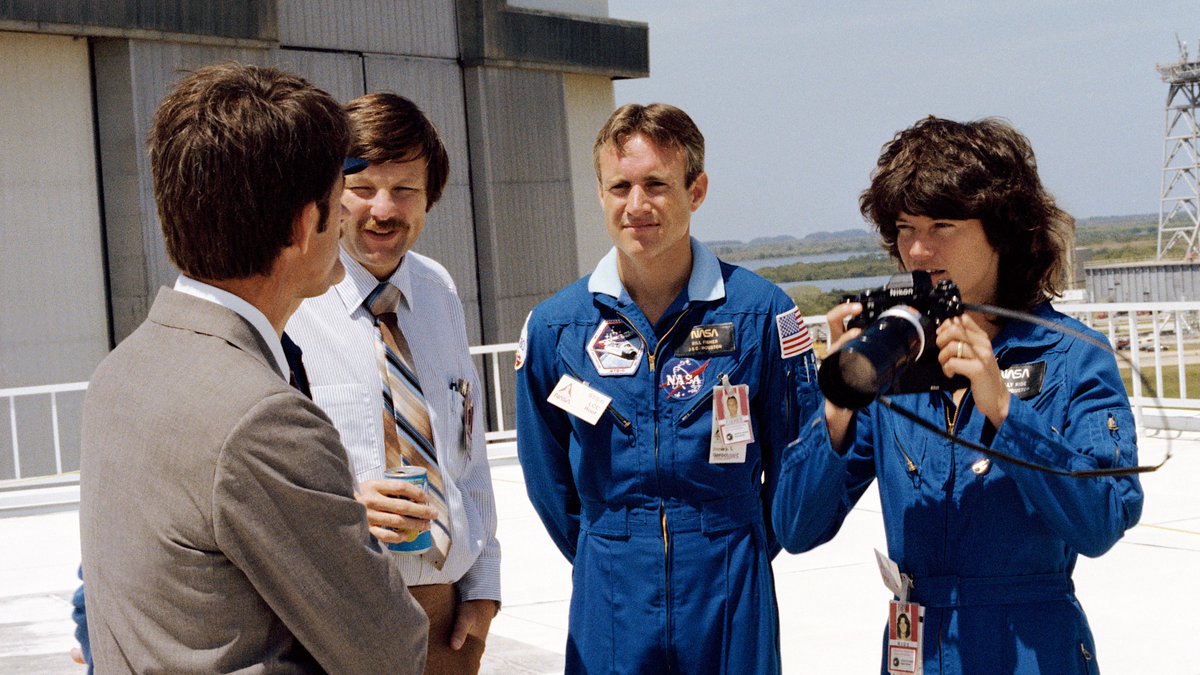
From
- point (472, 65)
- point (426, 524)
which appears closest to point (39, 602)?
point (426, 524)

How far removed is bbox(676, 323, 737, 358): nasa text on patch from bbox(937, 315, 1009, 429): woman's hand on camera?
0.79 meters

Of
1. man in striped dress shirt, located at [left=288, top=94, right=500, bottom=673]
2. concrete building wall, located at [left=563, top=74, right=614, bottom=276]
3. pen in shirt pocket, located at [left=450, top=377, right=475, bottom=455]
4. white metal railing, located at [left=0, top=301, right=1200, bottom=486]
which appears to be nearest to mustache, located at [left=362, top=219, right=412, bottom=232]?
man in striped dress shirt, located at [left=288, top=94, right=500, bottom=673]

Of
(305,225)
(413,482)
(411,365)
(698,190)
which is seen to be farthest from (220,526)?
(698,190)

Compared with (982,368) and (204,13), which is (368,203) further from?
(204,13)

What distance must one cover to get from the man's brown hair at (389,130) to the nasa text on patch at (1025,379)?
4.82 ft

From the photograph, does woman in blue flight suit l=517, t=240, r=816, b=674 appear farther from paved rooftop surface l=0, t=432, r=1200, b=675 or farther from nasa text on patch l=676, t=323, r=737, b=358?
paved rooftop surface l=0, t=432, r=1200, b=675

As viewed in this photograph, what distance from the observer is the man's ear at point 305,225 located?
5.92ft

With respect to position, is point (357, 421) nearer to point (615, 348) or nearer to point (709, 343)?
point (615, 348)

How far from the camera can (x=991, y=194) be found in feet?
8.56

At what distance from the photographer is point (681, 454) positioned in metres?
3.02

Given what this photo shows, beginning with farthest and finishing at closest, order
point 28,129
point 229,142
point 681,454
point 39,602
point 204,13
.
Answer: point 204,13 < point 28,129 < point 39,602 < point 681,454 < point 229,142

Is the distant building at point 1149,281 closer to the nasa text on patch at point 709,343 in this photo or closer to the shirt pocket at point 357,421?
the nasa text on patch at point 709,343

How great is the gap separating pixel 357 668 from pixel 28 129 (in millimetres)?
12063

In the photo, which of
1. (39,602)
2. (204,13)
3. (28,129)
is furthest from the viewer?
(204,13)
